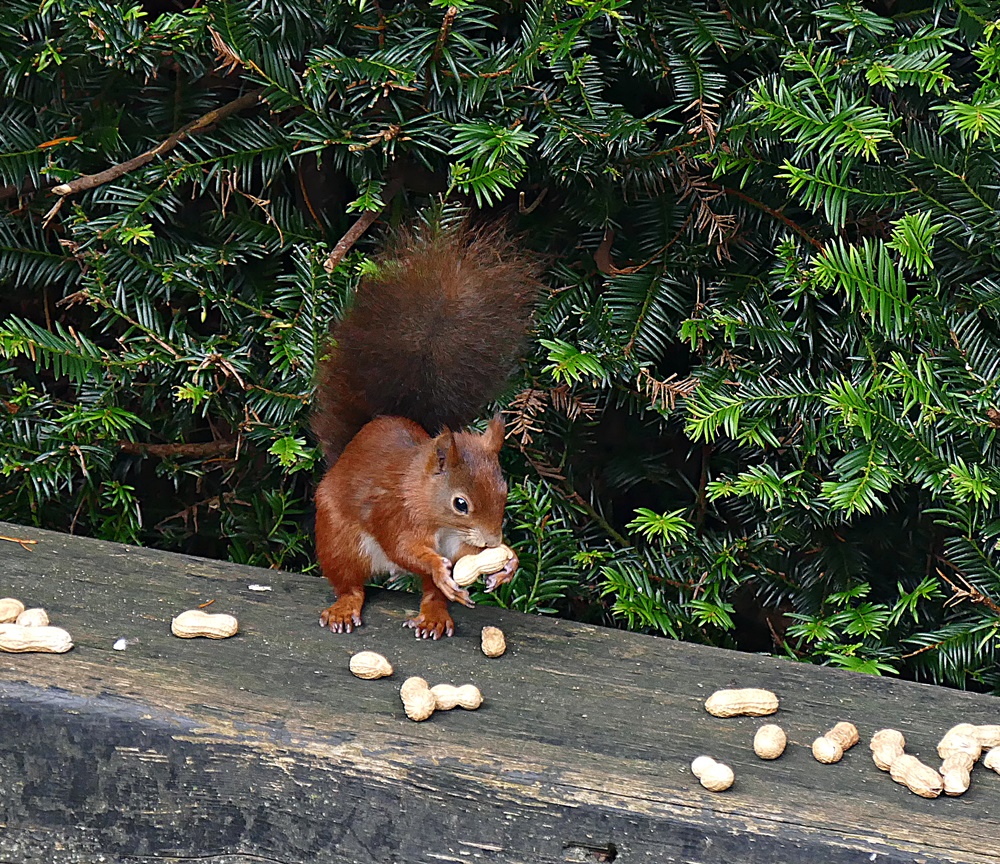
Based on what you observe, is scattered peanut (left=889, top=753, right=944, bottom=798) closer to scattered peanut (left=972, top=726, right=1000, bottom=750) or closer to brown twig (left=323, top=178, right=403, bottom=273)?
scattered peanut (left=972, top=726, right=1000, bottom=750)

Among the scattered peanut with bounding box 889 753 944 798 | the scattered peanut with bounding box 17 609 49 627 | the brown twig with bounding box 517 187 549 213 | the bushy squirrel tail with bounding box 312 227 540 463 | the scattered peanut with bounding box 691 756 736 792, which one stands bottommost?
the scattered peanut with bounding box 17 609 49 627

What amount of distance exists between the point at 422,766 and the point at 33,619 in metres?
0.45

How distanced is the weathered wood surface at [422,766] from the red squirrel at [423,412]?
0.10m

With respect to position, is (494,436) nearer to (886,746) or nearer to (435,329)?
(435,329)

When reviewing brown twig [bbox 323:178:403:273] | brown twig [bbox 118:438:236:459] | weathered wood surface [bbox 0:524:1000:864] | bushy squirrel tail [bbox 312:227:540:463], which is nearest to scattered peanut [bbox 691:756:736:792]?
weathered wood surface [bbox 0:524:1000:864]

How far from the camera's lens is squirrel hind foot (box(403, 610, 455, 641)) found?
3.80ft

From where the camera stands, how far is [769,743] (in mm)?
946

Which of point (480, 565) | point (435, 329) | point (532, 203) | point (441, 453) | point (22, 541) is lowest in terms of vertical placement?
point (22, 541)

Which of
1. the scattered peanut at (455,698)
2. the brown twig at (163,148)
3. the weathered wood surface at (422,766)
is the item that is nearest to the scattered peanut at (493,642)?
the weathered wood surface at (422,766)

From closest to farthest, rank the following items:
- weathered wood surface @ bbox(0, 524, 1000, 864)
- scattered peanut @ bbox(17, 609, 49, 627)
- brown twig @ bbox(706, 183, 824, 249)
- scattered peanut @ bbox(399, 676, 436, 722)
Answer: weathered wood surface @ bbox(0, 524, 1000, 864) < scattered peanut @ bbox(399, 676, 436, 722) < scattered peanut @ bbox(17, 609, 49, 627) < brown twig @ bbox(706, 183, 824, 249)

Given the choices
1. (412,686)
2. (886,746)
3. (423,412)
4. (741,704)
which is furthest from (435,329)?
(886,746)

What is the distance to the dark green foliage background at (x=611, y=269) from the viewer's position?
116cm

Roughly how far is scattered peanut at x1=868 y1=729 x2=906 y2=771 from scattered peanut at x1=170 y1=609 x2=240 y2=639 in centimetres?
62

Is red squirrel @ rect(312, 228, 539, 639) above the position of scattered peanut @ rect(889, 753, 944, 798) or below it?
above
